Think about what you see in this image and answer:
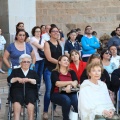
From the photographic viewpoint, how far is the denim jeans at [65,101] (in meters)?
7.28

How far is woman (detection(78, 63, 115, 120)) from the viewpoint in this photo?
6586 mm

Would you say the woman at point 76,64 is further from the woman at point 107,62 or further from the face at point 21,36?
the face at point 21,36

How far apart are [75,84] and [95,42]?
381 centimetres

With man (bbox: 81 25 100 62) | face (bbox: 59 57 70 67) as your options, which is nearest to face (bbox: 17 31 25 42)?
face (bbox: 59 57 70 67)

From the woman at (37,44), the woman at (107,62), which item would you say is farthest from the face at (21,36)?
the woman at (107,62)

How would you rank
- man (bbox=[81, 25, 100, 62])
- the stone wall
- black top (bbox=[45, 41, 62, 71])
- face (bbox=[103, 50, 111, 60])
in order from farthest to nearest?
the stone wall, man (bbox=[81, 25, 100, 62]), face (bbox=[103, 50, 111, 60]), black top (bbox=[45, 41, 62, 71])

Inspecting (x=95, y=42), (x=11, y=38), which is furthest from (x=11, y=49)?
(x=11, y=38)

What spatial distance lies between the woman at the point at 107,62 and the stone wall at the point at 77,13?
24.5ft

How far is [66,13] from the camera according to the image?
15977 mm

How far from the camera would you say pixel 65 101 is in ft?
24.0

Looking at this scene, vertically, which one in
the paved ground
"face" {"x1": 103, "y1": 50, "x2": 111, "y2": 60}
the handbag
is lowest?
the paved ground

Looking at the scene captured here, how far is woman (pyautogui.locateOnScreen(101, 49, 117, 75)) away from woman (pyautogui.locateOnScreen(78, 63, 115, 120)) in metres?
1.59

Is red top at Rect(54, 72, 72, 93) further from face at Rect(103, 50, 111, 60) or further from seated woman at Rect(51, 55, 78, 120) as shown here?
face at Rect(103, 50, 111, 60)

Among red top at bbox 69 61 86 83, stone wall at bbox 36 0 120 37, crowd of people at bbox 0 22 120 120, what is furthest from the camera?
stone wall at bbox 36 0 120 37
